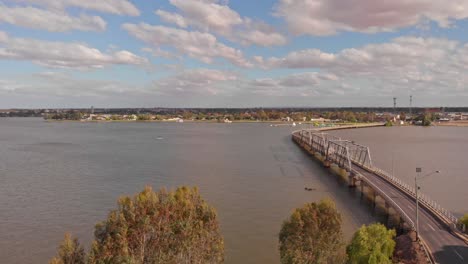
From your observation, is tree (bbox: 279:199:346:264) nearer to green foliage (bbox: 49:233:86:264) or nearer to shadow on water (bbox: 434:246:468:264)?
shadow on water (bbox: 434:246:468:264)

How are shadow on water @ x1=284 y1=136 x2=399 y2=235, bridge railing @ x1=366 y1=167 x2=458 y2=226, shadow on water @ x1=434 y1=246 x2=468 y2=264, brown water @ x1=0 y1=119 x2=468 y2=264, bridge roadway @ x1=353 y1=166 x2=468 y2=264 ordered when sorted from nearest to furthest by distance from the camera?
1. shadow on water @ x1=434 y1=246 x2=468 y2=264
2. bridge roadway @ x1=353 y1=166 x2=468 y2=264
3. brown water @ x1=0 y1=119 x2=468 y2=264
4. bridge railing @ x1=366 y1=167 x2=458 y2=226
5. shadow on water @ x1=284 y1=136 x2=399 y2=235

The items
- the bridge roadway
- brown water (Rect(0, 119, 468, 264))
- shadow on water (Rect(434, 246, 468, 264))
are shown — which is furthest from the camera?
brown water (Rect(0, 119, 468, 264))

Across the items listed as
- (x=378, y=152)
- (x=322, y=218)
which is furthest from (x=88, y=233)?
(x=378, y=152)

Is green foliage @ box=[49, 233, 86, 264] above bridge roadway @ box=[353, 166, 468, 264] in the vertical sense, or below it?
above

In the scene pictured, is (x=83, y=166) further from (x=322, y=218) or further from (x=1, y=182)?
(x=322, y=218)

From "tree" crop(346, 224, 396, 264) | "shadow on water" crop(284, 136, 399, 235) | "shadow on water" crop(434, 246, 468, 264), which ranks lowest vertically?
"shadow on water" crop(284, 136, 399, 235)

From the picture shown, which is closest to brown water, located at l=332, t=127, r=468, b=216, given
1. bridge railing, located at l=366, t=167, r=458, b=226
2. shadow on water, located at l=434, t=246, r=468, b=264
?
bridge railing, located at l=366, t=167, r=458, b=226
